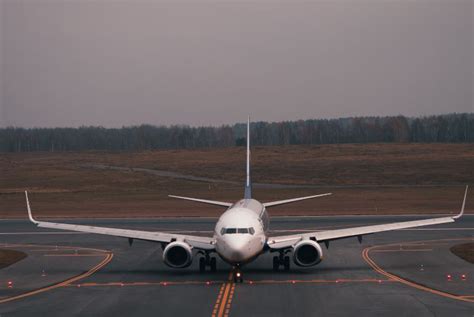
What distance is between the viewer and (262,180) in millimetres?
128875

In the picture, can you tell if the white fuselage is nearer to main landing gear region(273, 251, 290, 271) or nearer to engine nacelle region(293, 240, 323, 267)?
engine nacelle region(293, 240, 323, 267)

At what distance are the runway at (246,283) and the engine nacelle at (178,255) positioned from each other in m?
0.74

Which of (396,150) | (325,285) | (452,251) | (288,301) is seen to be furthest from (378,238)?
(396,150)

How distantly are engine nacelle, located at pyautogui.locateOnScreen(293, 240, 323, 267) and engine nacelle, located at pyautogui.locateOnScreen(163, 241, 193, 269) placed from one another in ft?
17.6

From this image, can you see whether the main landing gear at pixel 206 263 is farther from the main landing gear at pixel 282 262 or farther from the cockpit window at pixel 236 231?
the cockpit window at pixel 236 231

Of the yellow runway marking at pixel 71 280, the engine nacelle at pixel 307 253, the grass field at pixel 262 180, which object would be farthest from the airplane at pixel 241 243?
the grass field at pixel 262 180

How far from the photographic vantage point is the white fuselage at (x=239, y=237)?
38.7m

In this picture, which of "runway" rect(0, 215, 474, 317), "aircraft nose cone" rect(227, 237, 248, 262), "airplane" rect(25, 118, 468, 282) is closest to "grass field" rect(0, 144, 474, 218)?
"runway" rect(0, 215, 474, 317)

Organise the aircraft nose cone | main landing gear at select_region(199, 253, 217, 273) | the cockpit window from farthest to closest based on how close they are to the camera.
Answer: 1. main landing gear at select_region(199, 253, 217, 273)
2. the cockpit window
3. the aircraft nose cone

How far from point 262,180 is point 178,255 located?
8748 cm

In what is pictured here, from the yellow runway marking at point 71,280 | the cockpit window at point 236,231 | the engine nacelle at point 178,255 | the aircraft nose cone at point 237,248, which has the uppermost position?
the cockpit window at point 236,231

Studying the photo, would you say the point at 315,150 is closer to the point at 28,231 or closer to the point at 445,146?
the point at 445,146

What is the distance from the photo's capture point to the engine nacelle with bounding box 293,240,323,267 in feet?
136

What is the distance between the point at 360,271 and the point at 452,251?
10.6 meters
